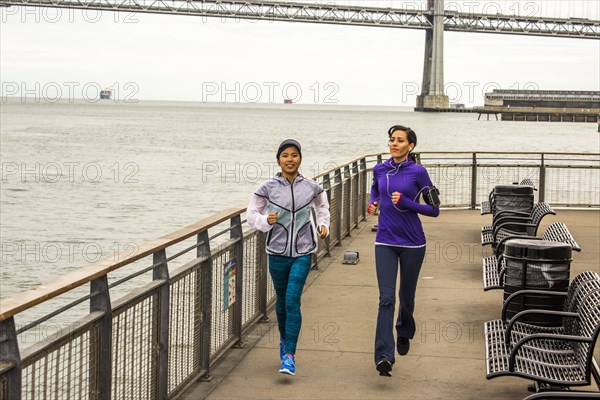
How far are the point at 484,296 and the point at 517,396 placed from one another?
3.41 m

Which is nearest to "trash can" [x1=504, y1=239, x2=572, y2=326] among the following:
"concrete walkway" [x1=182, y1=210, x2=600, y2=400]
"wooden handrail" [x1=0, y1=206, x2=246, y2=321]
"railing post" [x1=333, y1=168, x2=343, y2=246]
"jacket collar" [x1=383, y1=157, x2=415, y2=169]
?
"concrete walkway" [x1=182, y1=210, x2=600, y2=400]

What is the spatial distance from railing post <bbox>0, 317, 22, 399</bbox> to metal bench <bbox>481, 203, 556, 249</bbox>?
259 inches

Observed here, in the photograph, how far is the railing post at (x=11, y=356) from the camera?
3.89 m

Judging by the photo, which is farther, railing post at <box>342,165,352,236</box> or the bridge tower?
the bridge tower

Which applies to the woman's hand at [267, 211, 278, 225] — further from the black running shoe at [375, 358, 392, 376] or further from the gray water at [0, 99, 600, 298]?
the gray water at [0, 99, 600, 298]

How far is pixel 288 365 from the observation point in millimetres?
6652

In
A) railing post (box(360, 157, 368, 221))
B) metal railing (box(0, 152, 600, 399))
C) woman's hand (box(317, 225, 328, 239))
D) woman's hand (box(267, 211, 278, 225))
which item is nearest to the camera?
metal railing (box(0, 152, 600, 399))

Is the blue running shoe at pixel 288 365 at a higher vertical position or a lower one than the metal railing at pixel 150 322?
lower

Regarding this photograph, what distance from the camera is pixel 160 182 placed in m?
49.0

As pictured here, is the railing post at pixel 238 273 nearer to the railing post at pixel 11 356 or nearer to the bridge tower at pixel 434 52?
the railing post at pixel 11 356

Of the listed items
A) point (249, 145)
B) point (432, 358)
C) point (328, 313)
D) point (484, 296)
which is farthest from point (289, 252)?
point (249, 145)

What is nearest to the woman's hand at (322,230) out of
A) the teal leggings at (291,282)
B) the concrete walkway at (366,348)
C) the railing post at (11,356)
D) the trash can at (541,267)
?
the teal leggings at (291,282)

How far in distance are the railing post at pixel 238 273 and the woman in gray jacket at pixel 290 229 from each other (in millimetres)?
898

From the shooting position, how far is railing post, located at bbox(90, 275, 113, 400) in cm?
491
